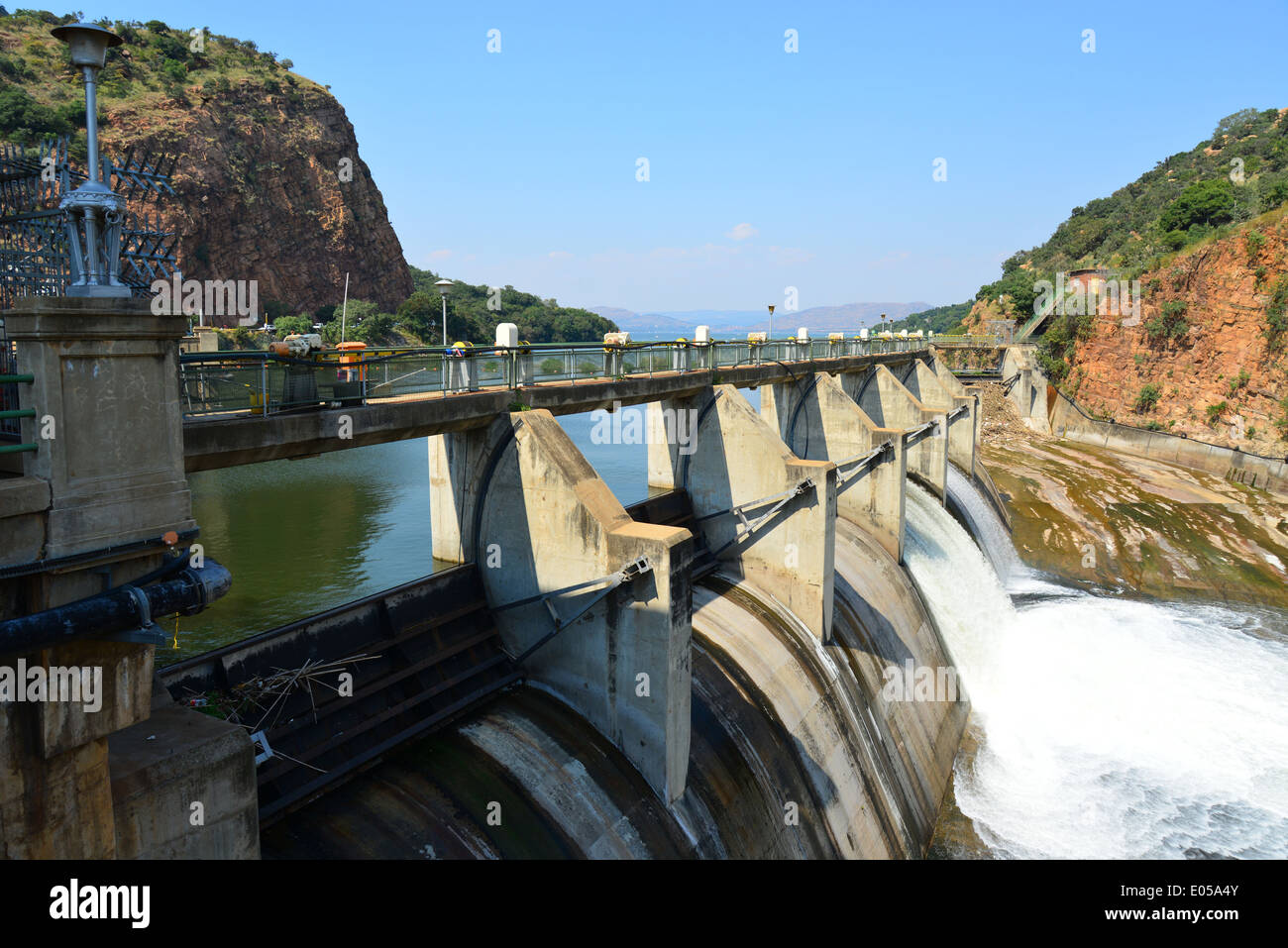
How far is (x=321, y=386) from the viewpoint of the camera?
9.79m

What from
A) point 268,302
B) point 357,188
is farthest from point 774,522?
point 357,188

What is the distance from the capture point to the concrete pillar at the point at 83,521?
5754 mm

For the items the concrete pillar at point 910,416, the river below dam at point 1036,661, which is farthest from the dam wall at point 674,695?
the concrete pillar at point 910,416

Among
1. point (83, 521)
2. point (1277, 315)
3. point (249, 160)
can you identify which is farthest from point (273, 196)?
point (83, 521)

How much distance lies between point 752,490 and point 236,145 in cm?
7868

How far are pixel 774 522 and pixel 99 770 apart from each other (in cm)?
1349

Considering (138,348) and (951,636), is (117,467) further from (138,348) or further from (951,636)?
(951,636)

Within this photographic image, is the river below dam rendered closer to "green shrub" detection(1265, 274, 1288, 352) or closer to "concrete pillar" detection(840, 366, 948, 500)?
"concrete pillar" detection(840, 366, 948, 500)

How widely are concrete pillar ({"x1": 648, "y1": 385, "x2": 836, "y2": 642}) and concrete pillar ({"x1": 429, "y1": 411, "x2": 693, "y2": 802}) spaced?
18.7 feet

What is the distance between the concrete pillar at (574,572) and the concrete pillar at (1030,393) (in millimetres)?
44134

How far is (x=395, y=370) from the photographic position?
434 inches

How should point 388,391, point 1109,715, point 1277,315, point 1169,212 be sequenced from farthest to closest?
point 1169,212 → point 1277,315 → point 1109,715 → point 388,391

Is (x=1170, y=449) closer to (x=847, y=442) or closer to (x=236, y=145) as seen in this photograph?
(x=847, y=442)

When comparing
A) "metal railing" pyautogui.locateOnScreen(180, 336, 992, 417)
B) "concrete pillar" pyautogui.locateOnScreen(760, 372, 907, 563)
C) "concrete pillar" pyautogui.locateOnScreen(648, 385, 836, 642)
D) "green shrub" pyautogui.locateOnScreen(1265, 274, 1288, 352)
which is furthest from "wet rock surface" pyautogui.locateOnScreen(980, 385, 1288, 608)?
"metal railing" pyautogui.locateOnScreen(180, 336, 992, 417)
